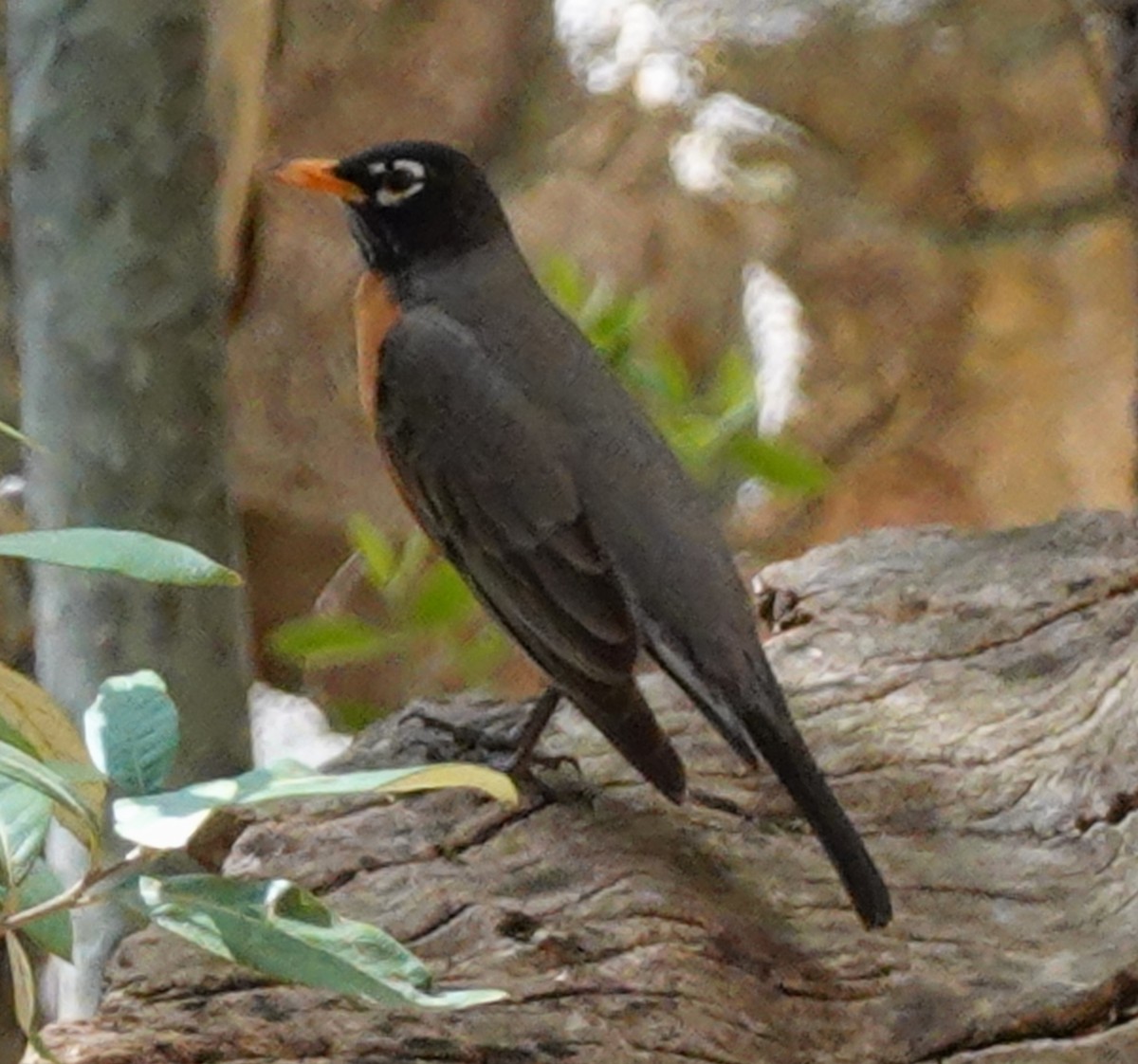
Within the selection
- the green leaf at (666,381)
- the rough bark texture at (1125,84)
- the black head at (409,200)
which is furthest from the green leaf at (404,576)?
the rough bark texture at (1125,84)

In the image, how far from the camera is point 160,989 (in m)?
1.12

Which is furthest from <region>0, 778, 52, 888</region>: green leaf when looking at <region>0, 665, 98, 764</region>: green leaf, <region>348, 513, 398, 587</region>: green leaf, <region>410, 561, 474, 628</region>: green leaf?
<region>348, 513, 398, 587</region>: green leaf

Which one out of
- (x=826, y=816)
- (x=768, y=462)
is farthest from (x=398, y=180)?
(x=826, y=816)

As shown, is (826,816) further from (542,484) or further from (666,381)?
(666,381)

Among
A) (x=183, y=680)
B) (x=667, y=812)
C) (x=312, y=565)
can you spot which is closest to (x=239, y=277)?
(x=312, y=565)

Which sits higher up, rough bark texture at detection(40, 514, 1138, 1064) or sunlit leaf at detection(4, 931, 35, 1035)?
sunlit leaf at detection(4, 931, 35, 1035)

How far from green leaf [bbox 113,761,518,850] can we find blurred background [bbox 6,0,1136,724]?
93.1 inches

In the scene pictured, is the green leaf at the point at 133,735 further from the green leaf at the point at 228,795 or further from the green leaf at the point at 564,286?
the green leaf at the point at 564,286

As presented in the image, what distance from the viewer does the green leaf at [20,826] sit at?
83 cm

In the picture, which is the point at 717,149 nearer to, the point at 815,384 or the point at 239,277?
the point at 815,384

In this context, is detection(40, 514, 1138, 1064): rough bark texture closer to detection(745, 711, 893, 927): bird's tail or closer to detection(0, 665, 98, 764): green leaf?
detection(745, 711, 893, 927): bird's tail

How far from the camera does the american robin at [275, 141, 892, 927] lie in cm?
136

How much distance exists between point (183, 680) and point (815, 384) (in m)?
1.97

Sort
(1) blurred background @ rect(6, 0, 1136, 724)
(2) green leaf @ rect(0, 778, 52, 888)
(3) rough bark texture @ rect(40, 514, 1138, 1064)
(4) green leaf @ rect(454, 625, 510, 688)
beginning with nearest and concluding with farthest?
1. (2) green leaf @ rect(0, 778, 52, 888)
2. (3) rough bark texture @ rect(40, 514, 1138, 1064)
3. (4) green leaf @ rect(454, 625, 510, 688)
4. (1) blurred background @ rect(6, 0, 1136, 724)
